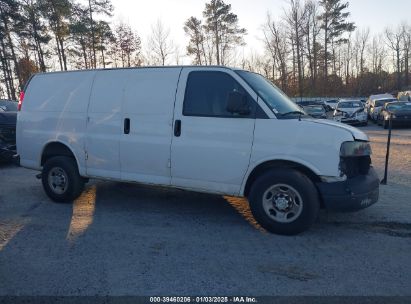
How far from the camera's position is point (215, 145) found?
4.86m

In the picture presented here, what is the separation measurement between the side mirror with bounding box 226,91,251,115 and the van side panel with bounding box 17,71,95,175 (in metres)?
2.53

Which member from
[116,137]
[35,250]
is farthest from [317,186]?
[35,250]

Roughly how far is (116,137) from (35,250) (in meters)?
1.98

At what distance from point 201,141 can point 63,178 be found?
2694 millimetres

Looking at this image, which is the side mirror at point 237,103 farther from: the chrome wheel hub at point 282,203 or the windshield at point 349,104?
the windshield at point 349,104

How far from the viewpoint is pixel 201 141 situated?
4.94m

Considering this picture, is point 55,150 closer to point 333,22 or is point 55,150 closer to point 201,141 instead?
point 201,141

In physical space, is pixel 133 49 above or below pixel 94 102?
above

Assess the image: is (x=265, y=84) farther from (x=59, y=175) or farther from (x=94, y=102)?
(x=59, y=175)

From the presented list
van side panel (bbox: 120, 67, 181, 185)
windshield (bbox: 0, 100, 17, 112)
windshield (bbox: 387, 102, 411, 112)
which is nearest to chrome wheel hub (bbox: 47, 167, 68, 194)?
van side panel (bbox: 120, 67, 181, 185)

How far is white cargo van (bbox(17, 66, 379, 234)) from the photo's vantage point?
4.44 metres

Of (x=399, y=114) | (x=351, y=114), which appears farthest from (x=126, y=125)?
(x=351, y=114)

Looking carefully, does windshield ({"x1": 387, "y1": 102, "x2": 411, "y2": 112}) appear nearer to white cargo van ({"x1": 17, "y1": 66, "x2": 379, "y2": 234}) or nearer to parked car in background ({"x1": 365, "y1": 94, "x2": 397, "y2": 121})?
parked car in background ({"x1": 365, "y1": 94, "x2": 397, "y2": 121})

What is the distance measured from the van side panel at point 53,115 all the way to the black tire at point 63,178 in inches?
7.0
